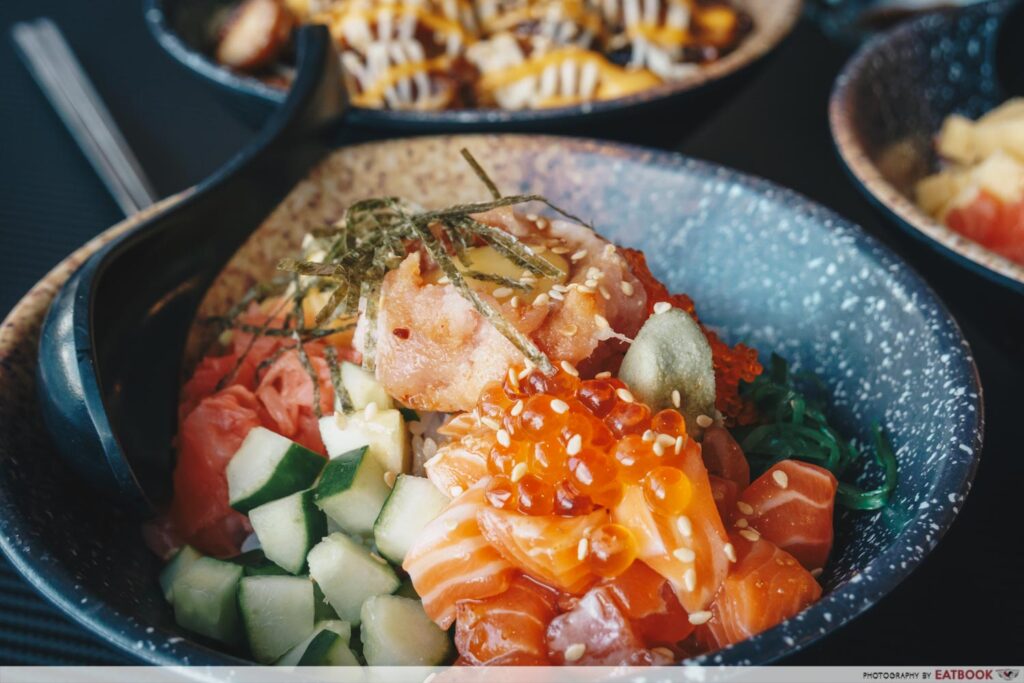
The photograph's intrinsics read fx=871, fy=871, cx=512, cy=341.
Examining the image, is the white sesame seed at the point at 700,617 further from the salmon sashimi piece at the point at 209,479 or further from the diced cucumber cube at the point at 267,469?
the salmon sashimi piece at the point at 209,479

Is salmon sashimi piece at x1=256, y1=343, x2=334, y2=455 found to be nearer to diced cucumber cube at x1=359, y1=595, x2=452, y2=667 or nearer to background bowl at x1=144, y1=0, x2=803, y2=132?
diced cucumber cube at x1=359, y1=595, x2=452, y2=667

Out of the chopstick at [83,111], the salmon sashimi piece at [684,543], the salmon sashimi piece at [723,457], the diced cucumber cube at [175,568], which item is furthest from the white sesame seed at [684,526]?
the chopstick at [83,111]

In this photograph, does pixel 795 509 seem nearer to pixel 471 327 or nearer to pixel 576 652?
pixel 576 652

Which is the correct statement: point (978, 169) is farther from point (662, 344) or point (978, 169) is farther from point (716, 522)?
point (716, 522)

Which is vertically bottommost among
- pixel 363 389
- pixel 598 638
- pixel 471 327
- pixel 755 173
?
pixel 755 173

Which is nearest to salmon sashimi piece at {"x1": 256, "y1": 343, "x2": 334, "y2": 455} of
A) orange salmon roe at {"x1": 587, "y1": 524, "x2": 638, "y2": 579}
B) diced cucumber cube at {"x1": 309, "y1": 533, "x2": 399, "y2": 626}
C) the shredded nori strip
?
diced cucumber cube at {"x1": 309, "y1": 533, "x2": 399, "y2": 626}

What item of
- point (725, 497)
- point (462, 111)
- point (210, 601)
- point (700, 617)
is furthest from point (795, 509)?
point (462, 111)
